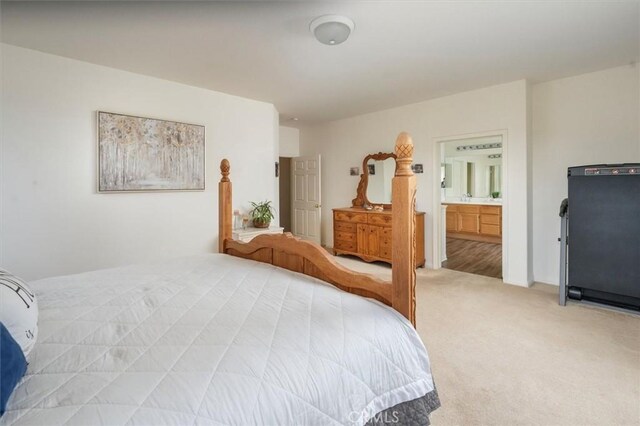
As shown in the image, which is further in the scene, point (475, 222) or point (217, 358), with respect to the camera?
point (475, 222)

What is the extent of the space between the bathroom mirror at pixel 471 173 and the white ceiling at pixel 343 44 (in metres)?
4.00

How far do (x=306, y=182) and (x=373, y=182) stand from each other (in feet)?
4.23

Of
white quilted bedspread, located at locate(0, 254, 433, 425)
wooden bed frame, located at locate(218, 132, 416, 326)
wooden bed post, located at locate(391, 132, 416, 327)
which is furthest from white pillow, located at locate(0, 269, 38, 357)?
wooden bed post, located at locate(391, 132, 416, 327)

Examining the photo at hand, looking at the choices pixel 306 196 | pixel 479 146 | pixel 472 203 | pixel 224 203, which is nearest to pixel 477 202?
pixel 472 203

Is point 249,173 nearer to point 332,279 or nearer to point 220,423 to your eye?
point 332,279

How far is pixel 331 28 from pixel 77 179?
2.79 meters

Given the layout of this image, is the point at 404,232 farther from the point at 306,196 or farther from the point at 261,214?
the point at 306,196

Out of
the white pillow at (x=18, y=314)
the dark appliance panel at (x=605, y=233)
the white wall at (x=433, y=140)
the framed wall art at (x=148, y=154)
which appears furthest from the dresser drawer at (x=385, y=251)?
the white pillow at (x=18, y=314)

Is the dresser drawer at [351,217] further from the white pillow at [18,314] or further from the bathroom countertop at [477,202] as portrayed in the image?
the white pillow at [18,314]

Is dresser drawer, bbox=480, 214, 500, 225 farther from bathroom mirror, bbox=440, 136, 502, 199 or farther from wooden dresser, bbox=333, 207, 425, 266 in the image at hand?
wooden dresser, bbox=333, 207, 425, 266

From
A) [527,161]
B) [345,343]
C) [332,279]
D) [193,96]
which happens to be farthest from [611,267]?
[193,96]

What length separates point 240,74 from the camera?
3.47 meters

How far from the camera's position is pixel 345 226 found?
5320 millimetres

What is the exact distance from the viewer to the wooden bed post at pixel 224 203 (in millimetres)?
2336
